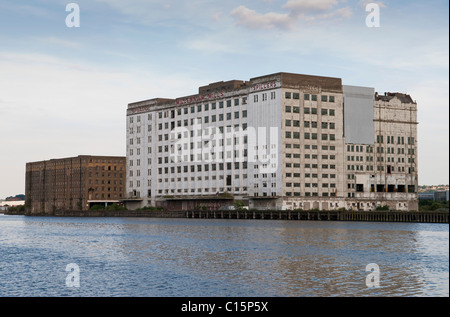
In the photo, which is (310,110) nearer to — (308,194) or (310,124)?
(310,124)

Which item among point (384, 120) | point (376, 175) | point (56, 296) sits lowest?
point (56, 296)

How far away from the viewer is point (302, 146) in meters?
181

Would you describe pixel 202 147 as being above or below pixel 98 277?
above

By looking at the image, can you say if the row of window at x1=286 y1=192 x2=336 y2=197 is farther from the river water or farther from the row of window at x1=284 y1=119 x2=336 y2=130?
the river water

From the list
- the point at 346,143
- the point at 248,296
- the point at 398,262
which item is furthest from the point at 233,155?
the point at 248,296

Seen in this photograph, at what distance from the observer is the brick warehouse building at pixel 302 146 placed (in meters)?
179

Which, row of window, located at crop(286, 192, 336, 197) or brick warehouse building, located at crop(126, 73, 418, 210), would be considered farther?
brick warehouse building, located at crop(126, 73, 418, 210)

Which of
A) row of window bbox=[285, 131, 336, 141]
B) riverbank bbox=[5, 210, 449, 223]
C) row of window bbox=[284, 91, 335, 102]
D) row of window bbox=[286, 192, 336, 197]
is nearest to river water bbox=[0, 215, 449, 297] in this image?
riverbank bbox=[5, 210, 449, 223]

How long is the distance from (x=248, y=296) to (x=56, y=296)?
11.3 meters

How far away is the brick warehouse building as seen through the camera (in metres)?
179

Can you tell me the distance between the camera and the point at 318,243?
7688cm
